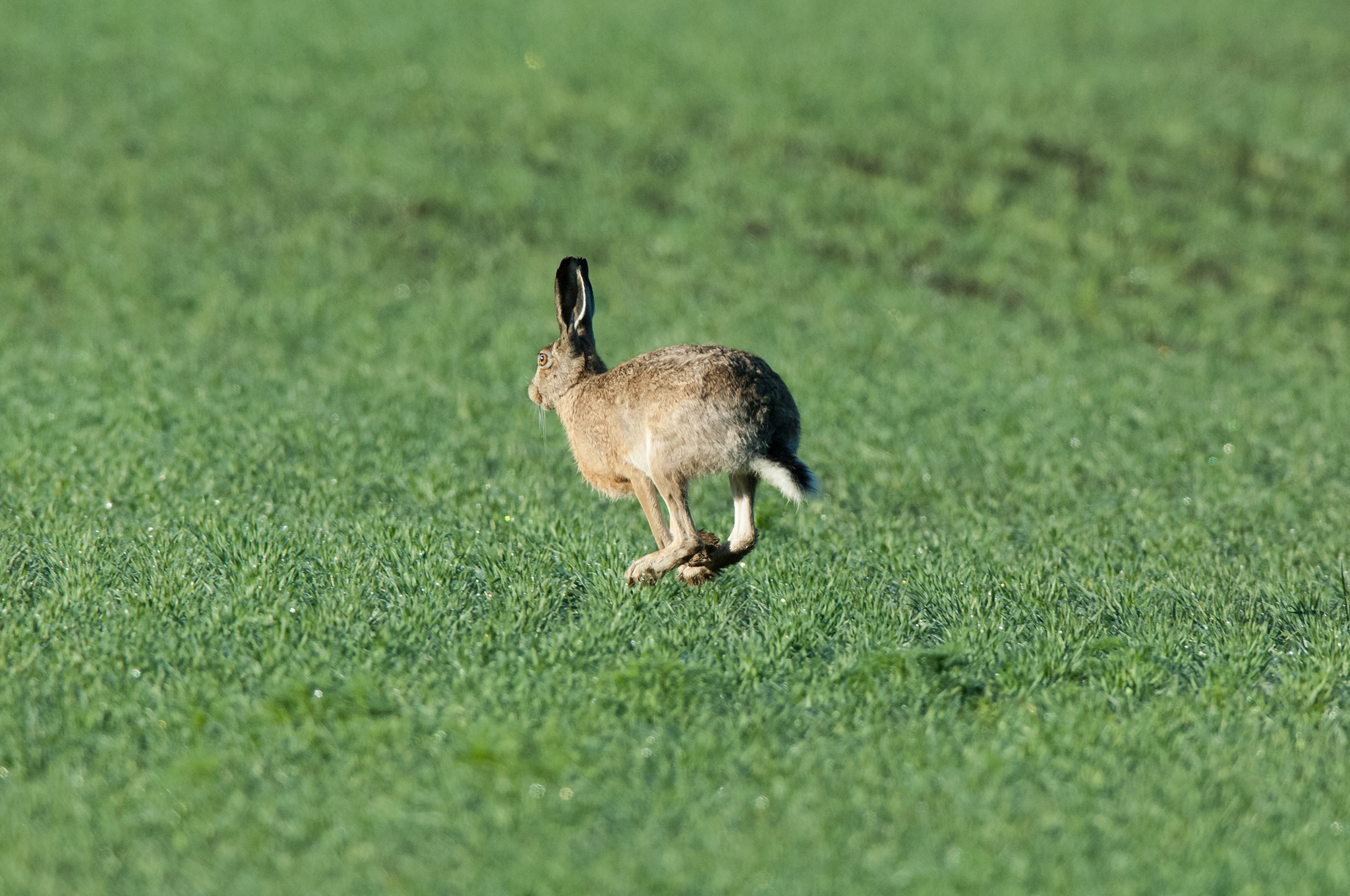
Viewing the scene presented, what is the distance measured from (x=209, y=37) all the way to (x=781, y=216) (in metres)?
10.4

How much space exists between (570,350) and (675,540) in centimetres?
144

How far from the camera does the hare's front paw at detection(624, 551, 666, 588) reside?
6727 mm

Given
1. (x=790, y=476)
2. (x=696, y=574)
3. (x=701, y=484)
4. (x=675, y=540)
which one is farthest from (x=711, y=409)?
(x=701, y=484)

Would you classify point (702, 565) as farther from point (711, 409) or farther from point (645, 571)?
point (711, 409)

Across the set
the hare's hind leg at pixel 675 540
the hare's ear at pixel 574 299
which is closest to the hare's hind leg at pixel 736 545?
the hare's hind leg at pixel 675 540

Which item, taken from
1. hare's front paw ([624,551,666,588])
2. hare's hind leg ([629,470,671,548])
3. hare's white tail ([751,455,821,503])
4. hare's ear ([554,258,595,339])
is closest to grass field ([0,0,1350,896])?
hare's front paw ([624,551,666,588])

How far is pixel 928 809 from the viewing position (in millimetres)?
4965

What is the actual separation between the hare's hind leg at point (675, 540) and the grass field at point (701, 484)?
0.82 feet

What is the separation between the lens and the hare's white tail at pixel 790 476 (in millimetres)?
6609

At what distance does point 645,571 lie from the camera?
675 cm

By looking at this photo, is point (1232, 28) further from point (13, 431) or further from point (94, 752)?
point (94, 752)

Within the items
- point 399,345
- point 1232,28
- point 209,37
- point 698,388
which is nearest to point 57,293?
point 399,345

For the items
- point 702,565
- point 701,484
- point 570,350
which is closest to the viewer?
point 702,565

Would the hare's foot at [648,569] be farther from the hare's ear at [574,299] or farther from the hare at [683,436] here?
the hare's ear at [574,299]
